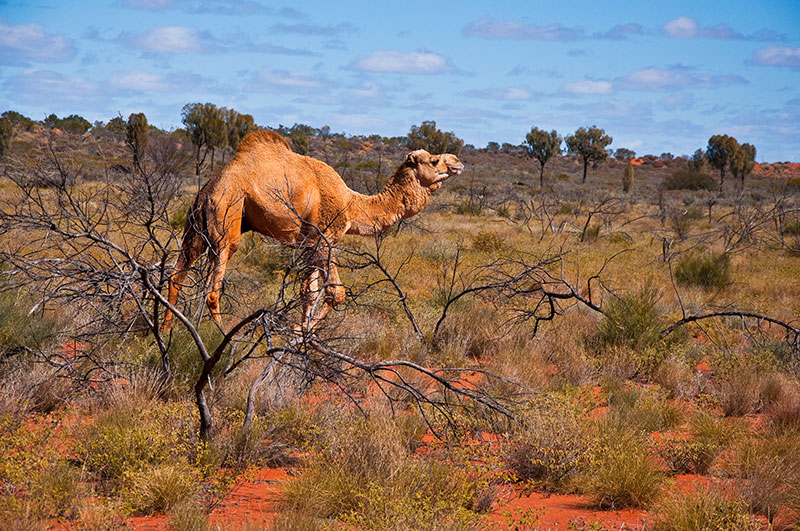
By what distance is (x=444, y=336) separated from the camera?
8812mm

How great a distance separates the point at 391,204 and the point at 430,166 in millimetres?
609

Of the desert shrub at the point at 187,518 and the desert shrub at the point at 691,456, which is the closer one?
the desert shrub at the point at 187,518

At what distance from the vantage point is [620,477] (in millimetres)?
4730

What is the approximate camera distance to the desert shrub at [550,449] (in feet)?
16.5

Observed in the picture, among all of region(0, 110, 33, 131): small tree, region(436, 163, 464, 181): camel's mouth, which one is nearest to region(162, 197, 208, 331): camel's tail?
region(436, 163, 464, 181): camel's mouth

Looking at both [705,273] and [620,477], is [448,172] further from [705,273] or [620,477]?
[705,273]

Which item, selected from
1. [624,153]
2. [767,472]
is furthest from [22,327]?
[624,153]

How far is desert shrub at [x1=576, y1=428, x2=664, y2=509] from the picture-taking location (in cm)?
469

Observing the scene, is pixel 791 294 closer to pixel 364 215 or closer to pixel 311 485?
pixel 364 215

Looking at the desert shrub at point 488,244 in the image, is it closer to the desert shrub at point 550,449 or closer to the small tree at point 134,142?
the small tree at point 134,142

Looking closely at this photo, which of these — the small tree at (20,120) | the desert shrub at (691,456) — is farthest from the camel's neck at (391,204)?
the small tree at (20,120)

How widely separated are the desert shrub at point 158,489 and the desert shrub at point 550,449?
2306 millimetres

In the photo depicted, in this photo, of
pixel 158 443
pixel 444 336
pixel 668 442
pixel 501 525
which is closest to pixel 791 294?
pixel 444 336

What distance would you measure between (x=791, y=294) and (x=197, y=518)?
12257 millimetres
